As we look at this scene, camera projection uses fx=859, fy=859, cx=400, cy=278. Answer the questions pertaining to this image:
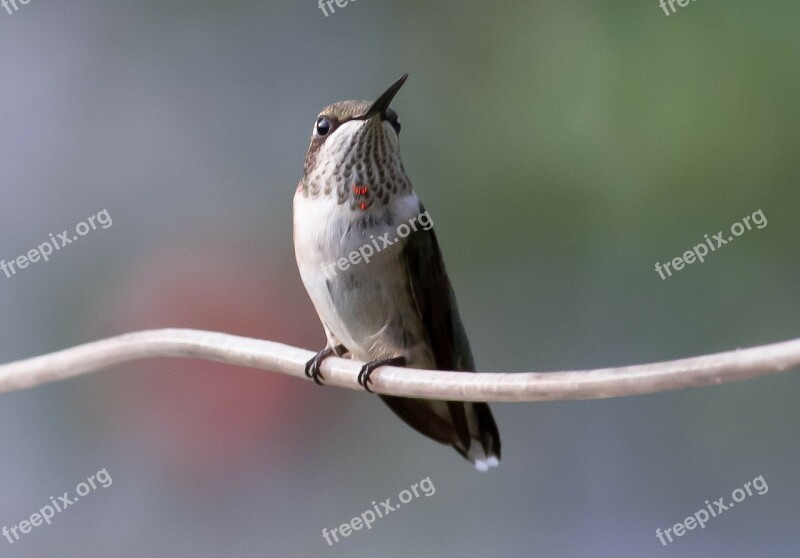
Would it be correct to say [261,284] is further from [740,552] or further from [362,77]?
[740,552]

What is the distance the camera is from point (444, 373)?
94 cm

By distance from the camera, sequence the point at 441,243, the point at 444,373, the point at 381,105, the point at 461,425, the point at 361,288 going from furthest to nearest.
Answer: the point at 441,243, the point at 461,425, the point at 361,288, the point at 381,105, the point at 444,373

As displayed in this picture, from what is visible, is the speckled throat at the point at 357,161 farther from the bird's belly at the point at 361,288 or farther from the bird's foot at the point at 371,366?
the bird's foot at the point at 371,366

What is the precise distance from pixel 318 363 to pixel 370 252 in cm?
21

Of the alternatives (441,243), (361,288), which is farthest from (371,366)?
(441,243)

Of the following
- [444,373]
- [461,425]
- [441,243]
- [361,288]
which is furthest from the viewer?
[441,243]

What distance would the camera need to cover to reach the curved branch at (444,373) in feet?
2.30

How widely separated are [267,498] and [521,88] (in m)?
0.99

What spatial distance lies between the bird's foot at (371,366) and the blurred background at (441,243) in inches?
16.5

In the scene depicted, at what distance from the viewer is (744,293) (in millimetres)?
1648

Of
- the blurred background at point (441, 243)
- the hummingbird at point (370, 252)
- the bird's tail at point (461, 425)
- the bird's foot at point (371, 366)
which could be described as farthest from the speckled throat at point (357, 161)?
the blurred background at point (441, 243)

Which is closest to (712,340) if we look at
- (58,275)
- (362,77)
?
(362,77)

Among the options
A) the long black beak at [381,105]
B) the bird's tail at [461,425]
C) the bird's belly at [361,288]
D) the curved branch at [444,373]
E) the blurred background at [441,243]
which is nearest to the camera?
the curved branch at [444,373]

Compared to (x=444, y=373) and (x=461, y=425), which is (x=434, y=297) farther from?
(x=444, y=373)
